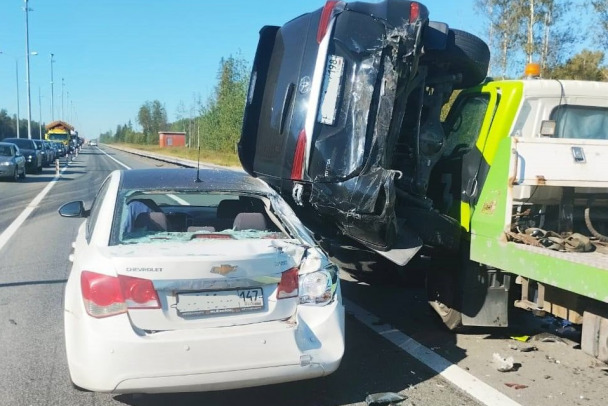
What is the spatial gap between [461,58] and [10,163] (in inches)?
878

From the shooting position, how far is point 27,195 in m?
19.0

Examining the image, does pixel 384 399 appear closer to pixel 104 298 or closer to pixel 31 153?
pixel 104 298

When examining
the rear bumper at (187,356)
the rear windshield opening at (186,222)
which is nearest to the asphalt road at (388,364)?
the rear bumper at (187,356)

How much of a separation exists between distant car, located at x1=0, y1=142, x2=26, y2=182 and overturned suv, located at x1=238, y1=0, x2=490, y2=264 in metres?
21.1

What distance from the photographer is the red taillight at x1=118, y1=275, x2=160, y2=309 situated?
3.43 meters

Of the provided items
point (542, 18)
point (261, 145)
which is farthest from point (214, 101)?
point (261, 145)

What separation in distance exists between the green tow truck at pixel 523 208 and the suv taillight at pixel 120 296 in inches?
97.8

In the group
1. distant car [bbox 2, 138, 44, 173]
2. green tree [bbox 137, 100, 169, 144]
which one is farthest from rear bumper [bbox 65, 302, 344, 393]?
green tree [bbox 137, 100, 169, 144]

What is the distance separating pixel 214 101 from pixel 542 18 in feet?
96.0

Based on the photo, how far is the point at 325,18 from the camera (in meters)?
5.27

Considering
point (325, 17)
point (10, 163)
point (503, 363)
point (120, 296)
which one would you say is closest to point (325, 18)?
point (325, 17)

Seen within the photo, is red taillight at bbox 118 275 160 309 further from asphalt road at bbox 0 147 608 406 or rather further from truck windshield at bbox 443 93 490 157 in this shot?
truck windshield at bbox 443 93 490 157

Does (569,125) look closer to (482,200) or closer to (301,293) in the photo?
(482,200)

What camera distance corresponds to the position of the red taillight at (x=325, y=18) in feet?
17.2
